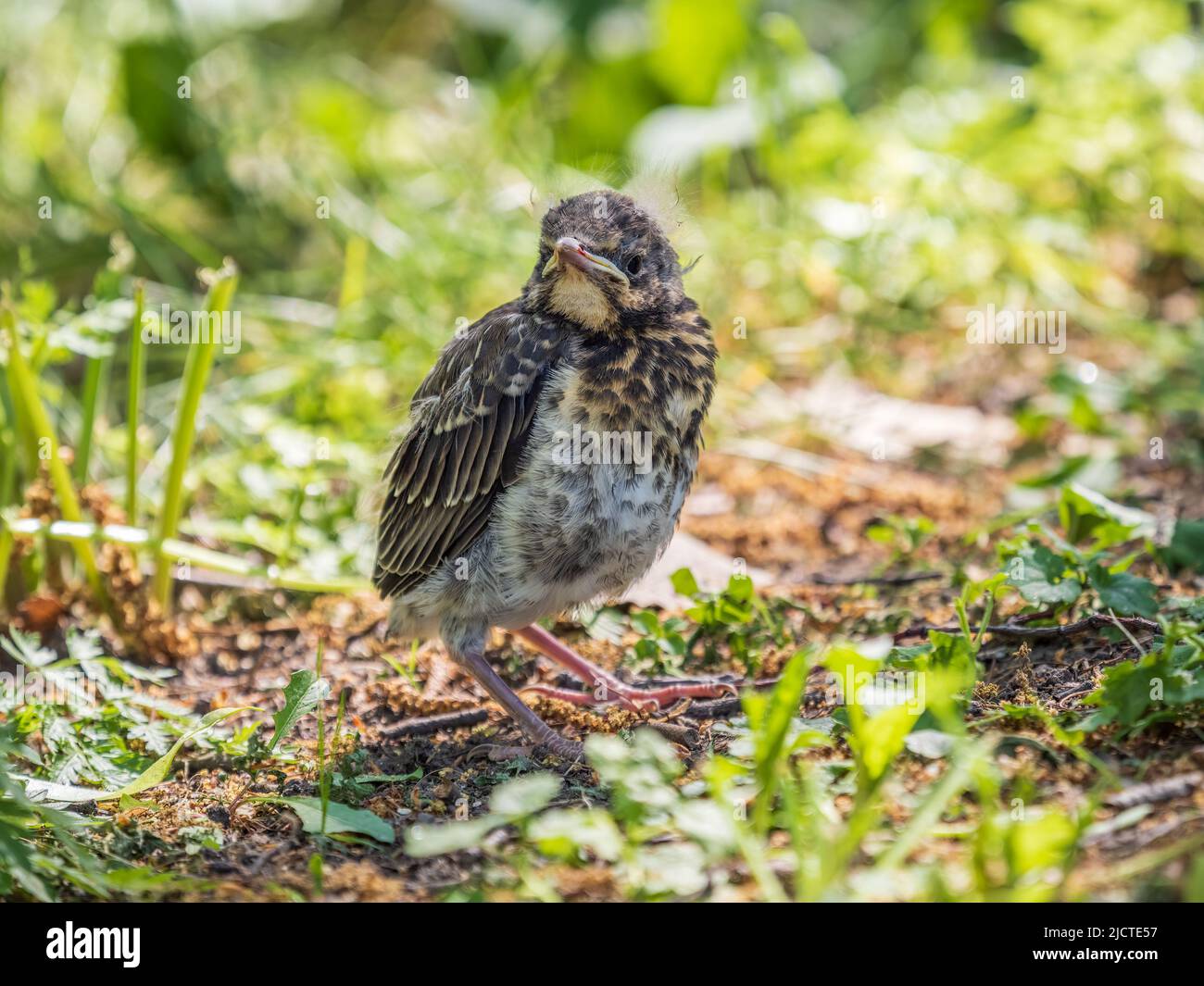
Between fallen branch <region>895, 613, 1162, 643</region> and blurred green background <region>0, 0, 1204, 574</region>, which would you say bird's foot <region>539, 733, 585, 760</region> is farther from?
blurred green background <region>0, 0, 1204, 574</region>

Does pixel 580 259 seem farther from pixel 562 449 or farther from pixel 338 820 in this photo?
pixel 338 820

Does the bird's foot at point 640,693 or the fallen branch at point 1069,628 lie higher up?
the fallen branch at point 1069,628

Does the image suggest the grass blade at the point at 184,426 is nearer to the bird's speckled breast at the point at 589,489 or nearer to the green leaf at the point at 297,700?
the bird's speckled breast at the point at 589,489

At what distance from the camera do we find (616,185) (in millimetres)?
3961

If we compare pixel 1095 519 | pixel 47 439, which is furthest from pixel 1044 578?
pixel 47 439

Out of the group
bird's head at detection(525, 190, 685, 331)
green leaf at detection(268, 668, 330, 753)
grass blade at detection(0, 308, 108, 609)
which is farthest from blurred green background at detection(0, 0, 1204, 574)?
green leaf at detection(268, 668, 330, 753)

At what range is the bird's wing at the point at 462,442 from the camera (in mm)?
3125

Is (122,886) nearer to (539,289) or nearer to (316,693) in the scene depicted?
(316,693)

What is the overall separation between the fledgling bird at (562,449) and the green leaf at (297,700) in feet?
1.60

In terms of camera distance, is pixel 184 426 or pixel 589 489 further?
pixel 184 426

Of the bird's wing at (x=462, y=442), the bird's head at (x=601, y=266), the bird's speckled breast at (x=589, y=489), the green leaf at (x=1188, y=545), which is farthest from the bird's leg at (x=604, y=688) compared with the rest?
the green leaf at (x=1188, y=545)

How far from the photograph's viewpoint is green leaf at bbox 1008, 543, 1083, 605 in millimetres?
2803

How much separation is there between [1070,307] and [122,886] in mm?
4444

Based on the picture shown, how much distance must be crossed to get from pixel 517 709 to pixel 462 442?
653mm
